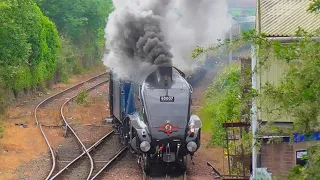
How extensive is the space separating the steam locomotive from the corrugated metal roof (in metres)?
2.78

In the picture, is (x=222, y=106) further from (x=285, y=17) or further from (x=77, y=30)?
(x=77, y=30)

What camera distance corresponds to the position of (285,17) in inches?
539

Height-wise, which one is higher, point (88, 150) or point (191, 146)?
point (191, 146)

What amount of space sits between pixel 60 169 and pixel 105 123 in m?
8.23

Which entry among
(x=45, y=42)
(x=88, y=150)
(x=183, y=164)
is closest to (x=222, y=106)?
(x=183, y=164)

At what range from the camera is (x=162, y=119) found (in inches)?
567

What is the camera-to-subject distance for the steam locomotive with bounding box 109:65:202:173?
14352 mm

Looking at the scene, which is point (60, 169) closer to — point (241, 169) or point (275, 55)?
point (241, 169)

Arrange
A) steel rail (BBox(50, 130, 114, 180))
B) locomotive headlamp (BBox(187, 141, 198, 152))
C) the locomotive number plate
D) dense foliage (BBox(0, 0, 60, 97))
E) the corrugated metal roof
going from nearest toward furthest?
the corrugated metal roof < locomotive headlamp (BBox(187, 141, 198, 152)) < the locomotive number plate < steel rail (BBox(50, 130, 114, 180)) < dense foliage (BBox(0, 0, 60, 97))

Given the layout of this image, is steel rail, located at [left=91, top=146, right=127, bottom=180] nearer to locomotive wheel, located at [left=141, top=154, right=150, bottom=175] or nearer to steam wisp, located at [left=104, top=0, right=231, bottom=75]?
locomotive wheel, located at [left=141, top=154, right=150, bottom=175]

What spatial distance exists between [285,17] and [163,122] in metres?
3.88

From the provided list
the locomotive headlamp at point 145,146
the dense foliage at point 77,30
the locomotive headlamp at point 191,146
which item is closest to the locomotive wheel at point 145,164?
the locomotive headlamp at point 145,146

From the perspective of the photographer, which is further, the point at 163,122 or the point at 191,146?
the point at 191,146

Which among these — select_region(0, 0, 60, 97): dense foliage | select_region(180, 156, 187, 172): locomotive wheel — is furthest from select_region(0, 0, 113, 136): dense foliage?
select_region(180, 156, 187, 172): locomotive wheel
